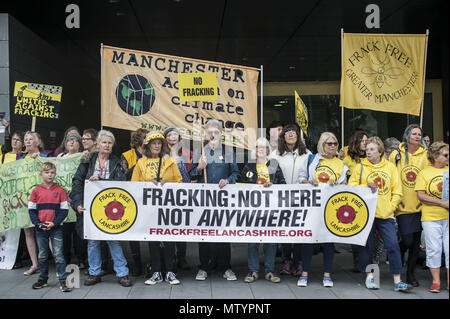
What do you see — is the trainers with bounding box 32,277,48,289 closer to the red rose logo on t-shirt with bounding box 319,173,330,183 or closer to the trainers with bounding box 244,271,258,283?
the trainers with bounding box 244,271,258,283

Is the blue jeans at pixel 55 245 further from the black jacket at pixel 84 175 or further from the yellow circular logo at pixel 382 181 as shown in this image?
the yellow circular logo at pixel 382 181

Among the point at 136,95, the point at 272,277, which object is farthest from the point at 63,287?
the point at 136,95

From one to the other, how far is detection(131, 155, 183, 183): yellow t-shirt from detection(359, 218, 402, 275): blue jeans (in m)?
2.43

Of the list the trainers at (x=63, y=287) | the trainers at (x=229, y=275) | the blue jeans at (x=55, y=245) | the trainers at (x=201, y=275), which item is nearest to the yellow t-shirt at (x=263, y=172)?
the trainers at (x=229, y=275)

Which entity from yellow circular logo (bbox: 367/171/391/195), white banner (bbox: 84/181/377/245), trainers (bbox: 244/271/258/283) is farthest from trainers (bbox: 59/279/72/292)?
yellow circular logo (bbox: 367/171/391/195)

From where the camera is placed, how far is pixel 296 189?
582 centimetres

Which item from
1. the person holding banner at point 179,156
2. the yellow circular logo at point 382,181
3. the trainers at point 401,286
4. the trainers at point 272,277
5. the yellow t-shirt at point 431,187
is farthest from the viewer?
the person holding banner at point 179,156

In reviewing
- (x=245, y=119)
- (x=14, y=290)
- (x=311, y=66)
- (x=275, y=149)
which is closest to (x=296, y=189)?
(x=275, y=149)

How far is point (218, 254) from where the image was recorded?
21.1 feet

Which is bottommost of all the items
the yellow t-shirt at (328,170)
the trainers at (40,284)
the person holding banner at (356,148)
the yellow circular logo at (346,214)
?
the trainers at (40,284)

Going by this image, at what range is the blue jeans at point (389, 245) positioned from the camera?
5.59m

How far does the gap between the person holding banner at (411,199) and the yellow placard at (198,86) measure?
8.20ft

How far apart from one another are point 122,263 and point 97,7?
6025 millimetres

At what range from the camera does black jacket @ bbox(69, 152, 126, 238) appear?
584 centimetres
